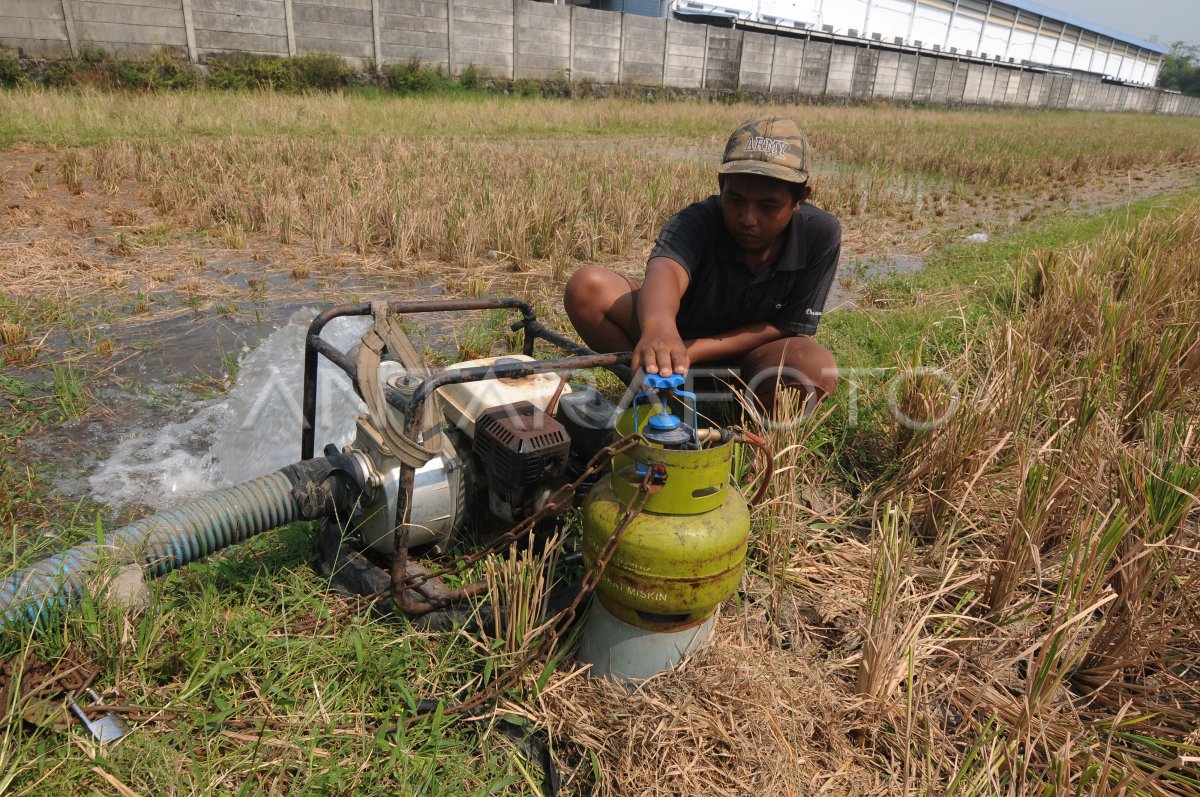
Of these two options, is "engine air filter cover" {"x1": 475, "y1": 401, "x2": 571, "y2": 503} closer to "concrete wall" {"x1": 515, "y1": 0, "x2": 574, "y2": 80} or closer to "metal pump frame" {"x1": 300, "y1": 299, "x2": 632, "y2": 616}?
"metal pump frame" {"x1": 300, "y1": 299, "x2": 632, "y2": 616}

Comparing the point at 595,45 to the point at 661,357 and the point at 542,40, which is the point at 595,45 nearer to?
the point at 542,40

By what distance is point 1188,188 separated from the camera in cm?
1122

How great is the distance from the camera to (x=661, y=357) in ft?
5.69

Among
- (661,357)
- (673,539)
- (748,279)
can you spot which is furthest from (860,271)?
(673,539)

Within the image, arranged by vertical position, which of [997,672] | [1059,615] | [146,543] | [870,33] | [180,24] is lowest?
[997,672]

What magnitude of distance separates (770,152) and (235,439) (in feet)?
7.38

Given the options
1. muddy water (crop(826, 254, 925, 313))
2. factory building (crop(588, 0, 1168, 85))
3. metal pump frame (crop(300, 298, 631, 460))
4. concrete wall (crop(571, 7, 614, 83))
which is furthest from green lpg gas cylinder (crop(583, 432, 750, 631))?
factory building (crop(588, 0, 1168, 85))

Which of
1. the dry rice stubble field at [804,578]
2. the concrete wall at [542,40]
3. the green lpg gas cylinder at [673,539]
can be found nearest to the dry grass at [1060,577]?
the dry rice stubble field at [804,578]

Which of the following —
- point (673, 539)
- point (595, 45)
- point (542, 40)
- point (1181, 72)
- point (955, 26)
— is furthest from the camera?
point (1181, 72)

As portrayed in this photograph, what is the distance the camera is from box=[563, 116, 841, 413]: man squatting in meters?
2.16

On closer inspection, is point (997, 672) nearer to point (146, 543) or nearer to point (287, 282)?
point (146, 543)

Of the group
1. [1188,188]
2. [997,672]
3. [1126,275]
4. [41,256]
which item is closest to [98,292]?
[41,256]

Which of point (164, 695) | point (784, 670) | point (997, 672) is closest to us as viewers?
point (164, 695)

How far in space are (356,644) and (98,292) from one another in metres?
3.50
